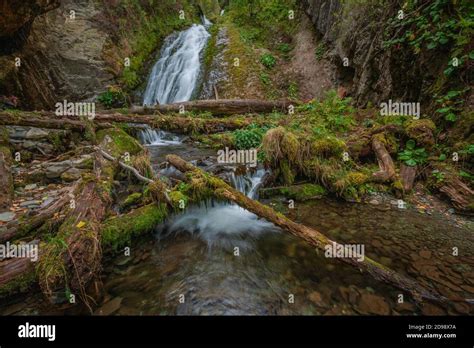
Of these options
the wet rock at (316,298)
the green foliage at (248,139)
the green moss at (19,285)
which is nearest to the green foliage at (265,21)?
the green foliage at (248,139)

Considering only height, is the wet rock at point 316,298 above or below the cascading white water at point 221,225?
below

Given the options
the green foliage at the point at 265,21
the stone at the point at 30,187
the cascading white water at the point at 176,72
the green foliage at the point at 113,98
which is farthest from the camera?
the green foliage at the point at 265,21

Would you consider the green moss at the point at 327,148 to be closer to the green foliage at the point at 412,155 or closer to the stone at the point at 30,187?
A: the green foliage at the point at 412,155

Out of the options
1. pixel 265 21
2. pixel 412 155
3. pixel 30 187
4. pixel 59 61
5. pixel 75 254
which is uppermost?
pixel 265 21

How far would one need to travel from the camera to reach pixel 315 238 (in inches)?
128

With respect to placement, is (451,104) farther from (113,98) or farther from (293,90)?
(113,98)

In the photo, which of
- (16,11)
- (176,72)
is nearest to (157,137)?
(16,11)

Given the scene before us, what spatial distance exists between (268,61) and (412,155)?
931 cm

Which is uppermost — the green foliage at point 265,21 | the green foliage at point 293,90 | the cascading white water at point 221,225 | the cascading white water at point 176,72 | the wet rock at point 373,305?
the green foliage at point 265,21

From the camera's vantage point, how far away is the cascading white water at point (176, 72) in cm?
1247

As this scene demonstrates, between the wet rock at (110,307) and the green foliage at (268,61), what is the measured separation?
489 inches

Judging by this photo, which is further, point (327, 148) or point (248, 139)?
point (248, 139)

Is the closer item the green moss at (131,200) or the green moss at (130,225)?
the green moss at (130,225)

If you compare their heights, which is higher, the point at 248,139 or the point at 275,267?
the point at 248,139
